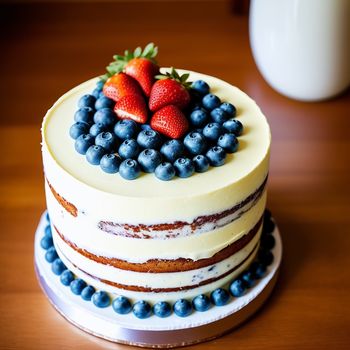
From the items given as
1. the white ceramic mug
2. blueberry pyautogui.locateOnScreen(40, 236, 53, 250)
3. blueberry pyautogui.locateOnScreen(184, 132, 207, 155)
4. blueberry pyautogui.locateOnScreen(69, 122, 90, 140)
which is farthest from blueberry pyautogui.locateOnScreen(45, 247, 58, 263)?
the white ceramic mug

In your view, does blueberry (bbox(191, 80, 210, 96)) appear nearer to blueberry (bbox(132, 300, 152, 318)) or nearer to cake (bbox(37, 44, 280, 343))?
cake (bbox(37, 44, 280, 343))

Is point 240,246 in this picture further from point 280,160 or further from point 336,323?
point 280,160

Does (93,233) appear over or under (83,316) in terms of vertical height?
over

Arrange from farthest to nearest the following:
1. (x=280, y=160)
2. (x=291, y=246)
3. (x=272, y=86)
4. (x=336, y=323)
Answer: (x=272, y=86)
(x=280, y=160)
(x=291, y=246)
(x=336, y=323)

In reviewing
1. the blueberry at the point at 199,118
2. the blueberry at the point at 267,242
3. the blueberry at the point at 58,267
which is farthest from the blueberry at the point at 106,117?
the blueberry at the point at 267,242

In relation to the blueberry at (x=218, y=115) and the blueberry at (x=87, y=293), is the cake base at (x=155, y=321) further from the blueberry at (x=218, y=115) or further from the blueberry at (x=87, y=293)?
the blueberry at (x=218, y=115)

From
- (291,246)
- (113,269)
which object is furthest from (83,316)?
(291,246)

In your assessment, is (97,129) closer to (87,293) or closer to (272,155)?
(87,293)
